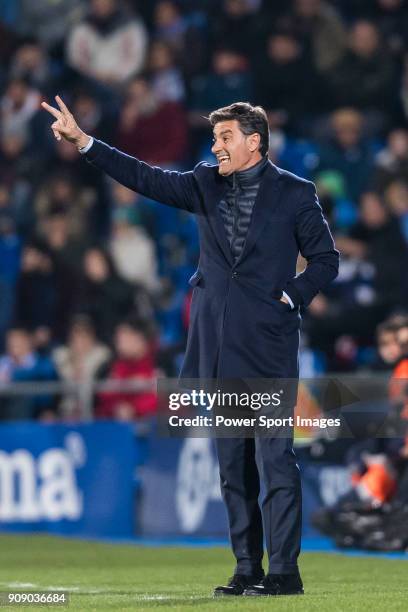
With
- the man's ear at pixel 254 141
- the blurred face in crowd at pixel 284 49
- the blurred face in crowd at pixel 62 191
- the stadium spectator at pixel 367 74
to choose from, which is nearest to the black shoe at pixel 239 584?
the man's ear at pixel 254 141

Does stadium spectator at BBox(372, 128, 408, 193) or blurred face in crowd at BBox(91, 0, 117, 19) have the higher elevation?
blurred face in crowd at BBox(91, 0, 117, 19)

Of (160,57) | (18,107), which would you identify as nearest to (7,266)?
(18,107)

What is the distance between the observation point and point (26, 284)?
16562mm

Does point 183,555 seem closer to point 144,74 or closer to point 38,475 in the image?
point 38,475

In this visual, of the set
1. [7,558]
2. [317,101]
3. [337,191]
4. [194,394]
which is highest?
[317,101]

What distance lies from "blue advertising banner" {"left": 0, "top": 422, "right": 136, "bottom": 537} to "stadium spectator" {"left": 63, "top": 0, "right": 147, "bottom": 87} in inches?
228

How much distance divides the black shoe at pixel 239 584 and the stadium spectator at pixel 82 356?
8.13 m

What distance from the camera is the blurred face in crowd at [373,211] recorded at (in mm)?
15109

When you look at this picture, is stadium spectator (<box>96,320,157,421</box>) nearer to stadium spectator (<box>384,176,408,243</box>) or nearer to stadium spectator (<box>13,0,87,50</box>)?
stadium spectator (<box>384,176,408,243</box>)

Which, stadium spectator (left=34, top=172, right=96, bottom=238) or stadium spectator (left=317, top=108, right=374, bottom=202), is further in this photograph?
stadium spectator (left=34, top=172, right=96, bottom=238)

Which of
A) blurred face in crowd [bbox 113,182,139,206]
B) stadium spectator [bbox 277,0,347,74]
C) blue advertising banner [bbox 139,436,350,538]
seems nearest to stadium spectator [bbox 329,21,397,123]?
stadium spectator [bbox 277,0,347,74]

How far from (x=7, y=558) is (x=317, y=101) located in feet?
26.6

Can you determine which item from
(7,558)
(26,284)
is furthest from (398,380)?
(26,284)

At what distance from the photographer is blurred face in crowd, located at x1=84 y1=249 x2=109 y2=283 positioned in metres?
16.3
